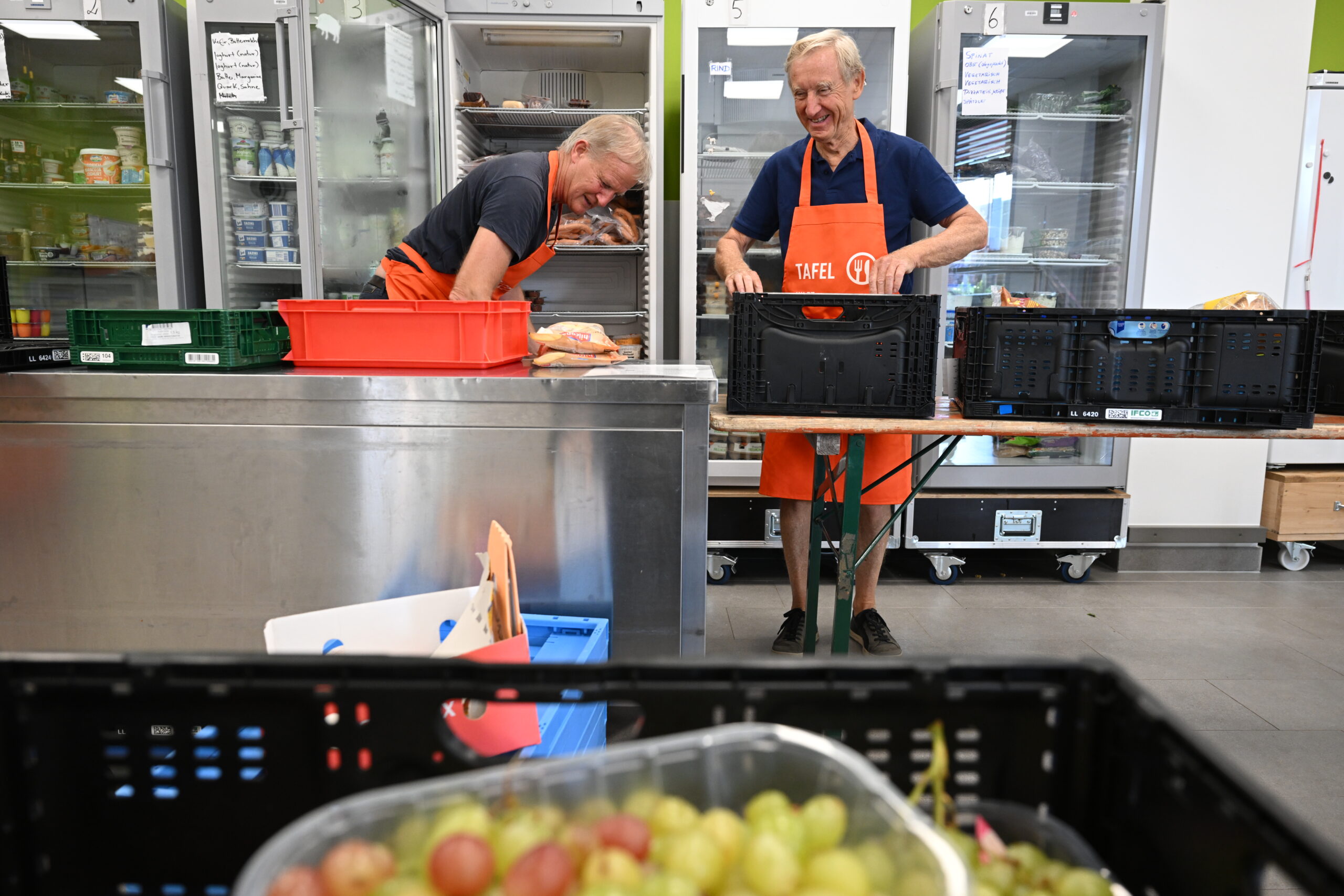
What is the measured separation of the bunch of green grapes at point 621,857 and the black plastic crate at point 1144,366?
1819 millimetres

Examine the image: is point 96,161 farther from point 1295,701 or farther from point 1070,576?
point 1295,701

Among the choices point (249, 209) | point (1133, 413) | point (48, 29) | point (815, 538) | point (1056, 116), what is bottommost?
point (815, 538)

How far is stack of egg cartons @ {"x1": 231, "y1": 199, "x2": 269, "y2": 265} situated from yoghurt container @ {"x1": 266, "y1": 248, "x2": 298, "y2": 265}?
22 mm

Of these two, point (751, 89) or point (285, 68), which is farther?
point (751, 89)

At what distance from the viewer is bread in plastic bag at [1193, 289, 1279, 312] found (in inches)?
80.9

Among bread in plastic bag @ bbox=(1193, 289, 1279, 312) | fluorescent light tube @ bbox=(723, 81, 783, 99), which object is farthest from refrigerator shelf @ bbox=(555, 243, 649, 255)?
bread in plastic bag @ bbox=(1193, 289, 1279, 312)

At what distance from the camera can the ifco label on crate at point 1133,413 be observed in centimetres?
210

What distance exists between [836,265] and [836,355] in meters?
0.90

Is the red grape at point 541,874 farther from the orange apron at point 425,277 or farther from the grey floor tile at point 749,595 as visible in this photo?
the grey floor tile at point 749,595

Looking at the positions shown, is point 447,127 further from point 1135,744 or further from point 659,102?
point 1135,744

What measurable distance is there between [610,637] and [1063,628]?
2.30 meters

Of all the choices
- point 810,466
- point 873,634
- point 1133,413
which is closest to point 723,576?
point 873,634

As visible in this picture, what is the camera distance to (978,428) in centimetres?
201

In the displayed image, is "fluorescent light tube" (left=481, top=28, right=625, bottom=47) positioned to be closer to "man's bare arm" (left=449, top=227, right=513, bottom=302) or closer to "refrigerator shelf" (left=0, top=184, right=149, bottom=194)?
"refrigerator shelf" (left=0, top=184, right=149, bottom=194)
